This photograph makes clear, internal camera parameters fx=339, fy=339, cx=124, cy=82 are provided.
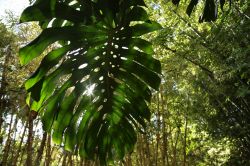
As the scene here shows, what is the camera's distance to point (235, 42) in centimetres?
516

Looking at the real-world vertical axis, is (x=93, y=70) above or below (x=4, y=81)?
below

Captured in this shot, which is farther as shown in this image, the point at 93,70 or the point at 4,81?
the point at 4,81

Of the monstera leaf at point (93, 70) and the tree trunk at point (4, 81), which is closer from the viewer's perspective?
the monstera leaf at point (93, 70)

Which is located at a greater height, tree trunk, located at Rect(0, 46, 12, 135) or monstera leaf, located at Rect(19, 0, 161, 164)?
tree trunk, located at Rect(0, 46, 12, 135)

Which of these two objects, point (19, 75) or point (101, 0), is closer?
point (101, 0)

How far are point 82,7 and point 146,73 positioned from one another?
14.7 inches

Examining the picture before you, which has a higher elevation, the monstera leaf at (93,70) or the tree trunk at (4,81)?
the tree trunk at (4,81)

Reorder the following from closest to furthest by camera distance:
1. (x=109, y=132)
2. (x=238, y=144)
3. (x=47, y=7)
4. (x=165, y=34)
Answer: (x=47, y=7)
(x=109, y=132)
(x=165, y=34)
(x=238, y=144)

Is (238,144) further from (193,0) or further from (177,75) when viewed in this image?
(193,0)

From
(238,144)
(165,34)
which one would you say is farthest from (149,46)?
(238,144)

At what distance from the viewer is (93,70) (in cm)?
124

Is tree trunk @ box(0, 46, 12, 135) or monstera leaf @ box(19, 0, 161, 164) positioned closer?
monstera leaf @ box(19, 0, 161, 164)

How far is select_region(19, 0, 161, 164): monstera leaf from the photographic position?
101 cm

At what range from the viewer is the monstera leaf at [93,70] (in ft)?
3.31
